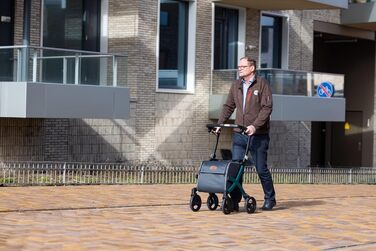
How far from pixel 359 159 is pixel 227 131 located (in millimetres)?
11716

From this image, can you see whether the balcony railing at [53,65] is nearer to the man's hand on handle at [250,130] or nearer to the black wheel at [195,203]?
the black wheel at [195,203]

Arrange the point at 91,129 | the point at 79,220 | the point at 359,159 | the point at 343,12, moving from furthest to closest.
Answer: the point at 359,159 < the point at 343,12 < the point at 91,129 < the point at 79,220

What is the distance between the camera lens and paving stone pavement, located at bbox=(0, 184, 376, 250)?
27.8ft

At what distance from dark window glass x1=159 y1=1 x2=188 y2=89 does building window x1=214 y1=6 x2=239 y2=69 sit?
1720 millimetres

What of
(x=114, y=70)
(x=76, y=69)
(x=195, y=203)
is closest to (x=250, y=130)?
(x=195, y=203)

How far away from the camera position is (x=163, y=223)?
9.98m

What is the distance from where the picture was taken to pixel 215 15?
28.8m

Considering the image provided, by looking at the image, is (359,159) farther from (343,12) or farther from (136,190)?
(136,190)

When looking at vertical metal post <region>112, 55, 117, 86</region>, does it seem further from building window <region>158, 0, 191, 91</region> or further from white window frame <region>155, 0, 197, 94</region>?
white window frame <region>155, 0, 197, 94</region>

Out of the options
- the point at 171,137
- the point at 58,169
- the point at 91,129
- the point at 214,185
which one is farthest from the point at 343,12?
the point at 214,185

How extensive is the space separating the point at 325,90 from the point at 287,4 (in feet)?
10.8

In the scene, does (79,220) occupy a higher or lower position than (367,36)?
lower

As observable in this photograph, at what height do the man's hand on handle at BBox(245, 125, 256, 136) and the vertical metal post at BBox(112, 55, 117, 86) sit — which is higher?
the vertical metal post at BBox(112, 55, 117, 86)

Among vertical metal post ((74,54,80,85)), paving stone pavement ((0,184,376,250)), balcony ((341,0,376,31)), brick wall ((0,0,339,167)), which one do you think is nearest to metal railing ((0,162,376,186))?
paving stone pavement ((0,184,376,250))
